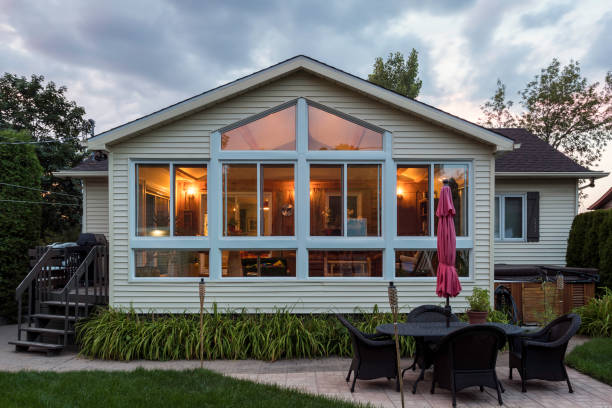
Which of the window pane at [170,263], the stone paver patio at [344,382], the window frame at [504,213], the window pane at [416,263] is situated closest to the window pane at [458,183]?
the window pane at [416,263]

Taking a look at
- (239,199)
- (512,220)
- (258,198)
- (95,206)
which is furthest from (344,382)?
(95,206)

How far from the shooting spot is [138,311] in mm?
7754

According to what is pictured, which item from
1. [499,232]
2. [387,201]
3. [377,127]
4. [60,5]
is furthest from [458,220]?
[60,5]

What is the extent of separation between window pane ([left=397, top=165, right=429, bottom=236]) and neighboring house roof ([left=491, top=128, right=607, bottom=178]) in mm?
3819

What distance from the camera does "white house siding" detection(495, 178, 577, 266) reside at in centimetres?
1132

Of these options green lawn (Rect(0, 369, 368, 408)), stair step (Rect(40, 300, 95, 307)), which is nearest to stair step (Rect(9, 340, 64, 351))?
stair step (Rect(40, 300, 95, 307))

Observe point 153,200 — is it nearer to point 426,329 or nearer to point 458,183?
point 426,329

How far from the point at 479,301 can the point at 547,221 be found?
5.59 metres

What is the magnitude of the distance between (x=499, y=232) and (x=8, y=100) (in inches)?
901

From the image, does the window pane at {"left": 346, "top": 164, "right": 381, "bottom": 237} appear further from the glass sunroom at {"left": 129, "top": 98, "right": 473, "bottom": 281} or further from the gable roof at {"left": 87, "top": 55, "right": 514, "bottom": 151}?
the gable roof at {"left": 87, "top": 55, "right": 514, "bottom": 151}

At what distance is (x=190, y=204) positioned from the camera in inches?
312

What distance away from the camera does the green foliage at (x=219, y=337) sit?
703 centimetres

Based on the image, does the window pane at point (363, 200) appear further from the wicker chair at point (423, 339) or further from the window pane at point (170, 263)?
the window pane at point (170, 263)

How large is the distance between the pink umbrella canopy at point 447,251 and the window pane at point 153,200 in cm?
475
